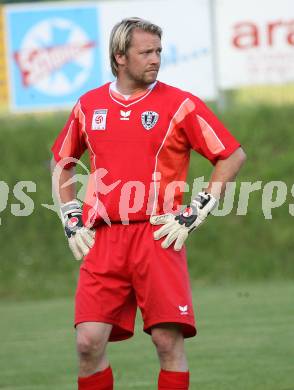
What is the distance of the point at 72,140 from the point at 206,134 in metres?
0.67

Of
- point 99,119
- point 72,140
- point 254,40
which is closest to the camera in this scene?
point 99,119

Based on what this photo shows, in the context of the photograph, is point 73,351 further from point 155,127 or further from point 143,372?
point 155,127

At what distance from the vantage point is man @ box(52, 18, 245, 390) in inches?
210

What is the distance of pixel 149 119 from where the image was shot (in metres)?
5.34

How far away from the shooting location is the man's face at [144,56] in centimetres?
538

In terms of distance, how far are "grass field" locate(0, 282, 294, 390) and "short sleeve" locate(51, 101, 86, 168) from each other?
1.81 metres

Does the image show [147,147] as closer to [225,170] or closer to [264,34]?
[225,170]

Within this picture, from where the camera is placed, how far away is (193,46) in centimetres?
1656

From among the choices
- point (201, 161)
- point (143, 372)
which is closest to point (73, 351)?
point (143, 372)

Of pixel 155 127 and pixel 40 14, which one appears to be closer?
pixel 155 127

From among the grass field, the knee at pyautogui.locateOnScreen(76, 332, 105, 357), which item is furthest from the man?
the grass field

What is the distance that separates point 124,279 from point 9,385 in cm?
212

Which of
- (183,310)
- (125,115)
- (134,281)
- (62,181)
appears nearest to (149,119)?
(125,115)

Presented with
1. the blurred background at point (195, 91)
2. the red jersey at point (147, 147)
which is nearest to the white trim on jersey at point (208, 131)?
the red jersey at point (147, 147)
